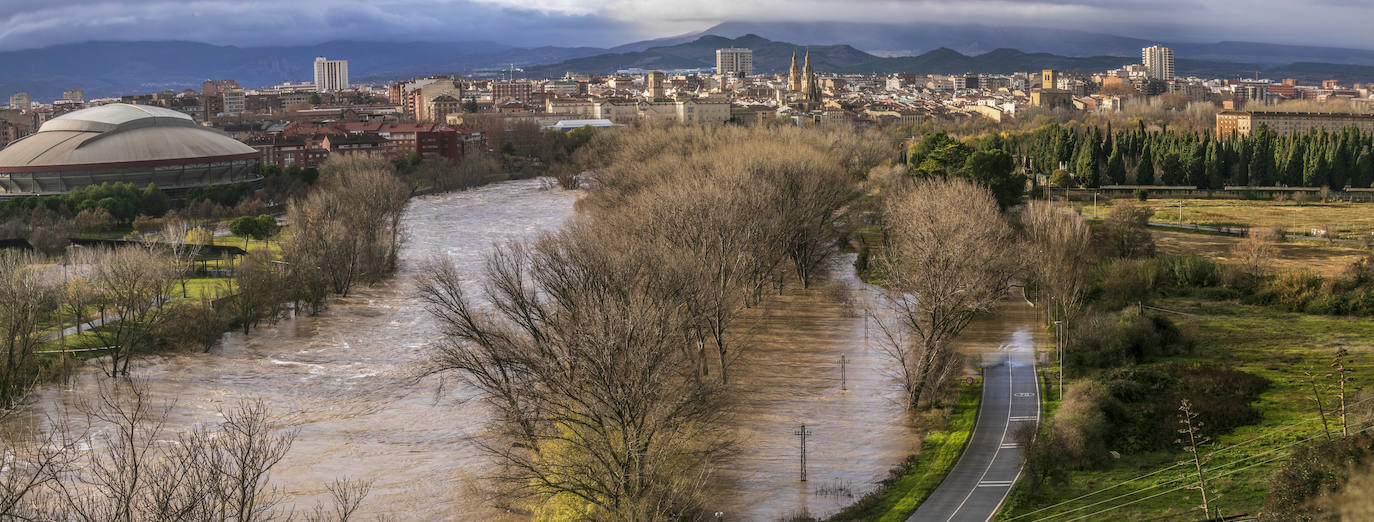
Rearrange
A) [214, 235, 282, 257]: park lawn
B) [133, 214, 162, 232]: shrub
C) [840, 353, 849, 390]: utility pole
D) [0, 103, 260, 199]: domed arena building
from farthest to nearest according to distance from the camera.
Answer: [0, 103, 260, 199]: domed arena building, [133, 214, 162, 232]: shrub, [214, 235, 282, 257]: park lawn, [840, 353, 849, 390]: utility pole

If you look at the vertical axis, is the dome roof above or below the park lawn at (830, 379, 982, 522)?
above

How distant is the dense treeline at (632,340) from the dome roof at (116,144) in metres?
34.6

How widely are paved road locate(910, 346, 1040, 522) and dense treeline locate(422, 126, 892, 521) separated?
322 cm

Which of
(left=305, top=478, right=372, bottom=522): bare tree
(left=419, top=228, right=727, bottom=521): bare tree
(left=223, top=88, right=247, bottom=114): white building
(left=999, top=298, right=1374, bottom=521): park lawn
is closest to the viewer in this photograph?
(left=419, top=228, right=727, bottom=521): bare tree

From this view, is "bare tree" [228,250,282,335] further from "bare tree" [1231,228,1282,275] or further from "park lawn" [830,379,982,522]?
"bare tree" [1231,228,1282,275]

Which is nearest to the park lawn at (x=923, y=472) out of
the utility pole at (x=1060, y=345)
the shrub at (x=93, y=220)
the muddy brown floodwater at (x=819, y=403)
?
the muddy brown floodwater at (x=819, y=403)

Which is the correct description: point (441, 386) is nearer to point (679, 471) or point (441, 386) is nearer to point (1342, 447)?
point (679, 471)

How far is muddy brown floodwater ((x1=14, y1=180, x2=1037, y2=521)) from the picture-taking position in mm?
18359

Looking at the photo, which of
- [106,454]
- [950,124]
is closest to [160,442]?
[106,454]

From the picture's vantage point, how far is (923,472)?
1856 cm

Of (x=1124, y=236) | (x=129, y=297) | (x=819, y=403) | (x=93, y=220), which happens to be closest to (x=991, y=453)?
(x=819, y=403)

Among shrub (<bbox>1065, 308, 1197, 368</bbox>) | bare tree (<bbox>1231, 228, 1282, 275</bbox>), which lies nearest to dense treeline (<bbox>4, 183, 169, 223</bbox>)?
shrub (<bbox>1065, 308, 1197, 368</bbox>)

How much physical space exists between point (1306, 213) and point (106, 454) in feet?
133

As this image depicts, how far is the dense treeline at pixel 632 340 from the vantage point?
15.3 meters
